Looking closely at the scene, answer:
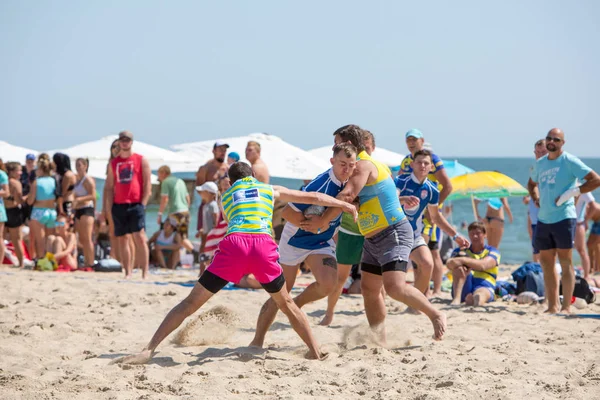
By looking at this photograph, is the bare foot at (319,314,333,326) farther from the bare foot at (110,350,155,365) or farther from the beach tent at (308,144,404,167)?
the beach tent at (308,144,404,167)

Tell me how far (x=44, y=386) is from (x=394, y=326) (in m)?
2.93

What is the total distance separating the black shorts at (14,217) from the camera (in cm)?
1133

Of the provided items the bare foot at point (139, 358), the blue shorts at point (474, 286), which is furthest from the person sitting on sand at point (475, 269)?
the bare foot at point (139, 358)

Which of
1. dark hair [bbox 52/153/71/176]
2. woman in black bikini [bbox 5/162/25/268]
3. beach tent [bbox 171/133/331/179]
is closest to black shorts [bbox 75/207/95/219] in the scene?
dark hair [bbox 52/153/71/176]

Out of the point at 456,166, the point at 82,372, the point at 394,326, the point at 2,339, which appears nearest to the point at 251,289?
the point at 394,326

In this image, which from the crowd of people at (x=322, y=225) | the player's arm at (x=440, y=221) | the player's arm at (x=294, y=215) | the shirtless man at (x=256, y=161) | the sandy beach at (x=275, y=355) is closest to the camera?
the sandy beach at (x=275, y=355)

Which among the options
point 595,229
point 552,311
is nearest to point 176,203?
point 552,311

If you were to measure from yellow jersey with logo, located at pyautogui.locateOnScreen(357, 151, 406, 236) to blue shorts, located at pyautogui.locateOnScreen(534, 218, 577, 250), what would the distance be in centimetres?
278

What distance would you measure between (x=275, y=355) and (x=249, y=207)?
3.86 ft

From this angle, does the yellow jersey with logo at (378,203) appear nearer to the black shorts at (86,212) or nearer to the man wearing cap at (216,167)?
the man wearing cap at (216,167)

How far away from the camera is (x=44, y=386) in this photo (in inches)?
175

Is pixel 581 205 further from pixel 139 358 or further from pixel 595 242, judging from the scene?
pixel 139 358

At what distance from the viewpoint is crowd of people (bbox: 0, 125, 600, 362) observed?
197 inches

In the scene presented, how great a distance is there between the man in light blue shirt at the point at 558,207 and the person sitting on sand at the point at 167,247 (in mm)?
6615
